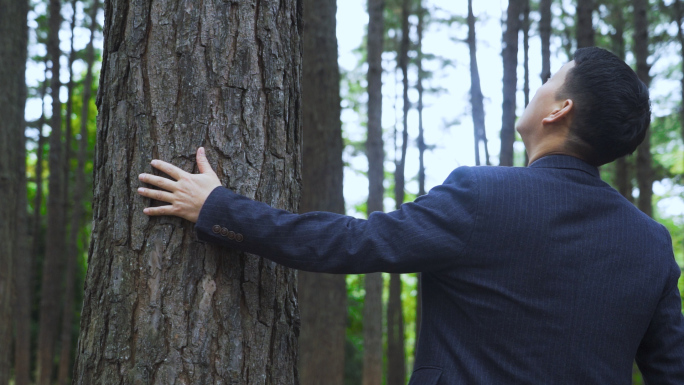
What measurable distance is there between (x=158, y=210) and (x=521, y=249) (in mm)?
1126

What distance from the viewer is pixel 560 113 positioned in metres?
1.96

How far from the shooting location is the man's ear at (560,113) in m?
1.94

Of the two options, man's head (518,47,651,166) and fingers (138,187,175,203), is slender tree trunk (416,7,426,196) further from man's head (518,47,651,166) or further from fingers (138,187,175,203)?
fingers (138,187,175,203)

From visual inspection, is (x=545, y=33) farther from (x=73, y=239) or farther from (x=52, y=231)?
(x=73, y=239)

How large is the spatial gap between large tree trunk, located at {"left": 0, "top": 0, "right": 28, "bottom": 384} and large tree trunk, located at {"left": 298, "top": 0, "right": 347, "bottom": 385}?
2863 mm


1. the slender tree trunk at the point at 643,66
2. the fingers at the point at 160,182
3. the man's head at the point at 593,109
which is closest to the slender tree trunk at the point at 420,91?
the slender tree trunk at the point at 643,66

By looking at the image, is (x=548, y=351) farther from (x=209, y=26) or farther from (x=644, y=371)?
(x=209, y=26)

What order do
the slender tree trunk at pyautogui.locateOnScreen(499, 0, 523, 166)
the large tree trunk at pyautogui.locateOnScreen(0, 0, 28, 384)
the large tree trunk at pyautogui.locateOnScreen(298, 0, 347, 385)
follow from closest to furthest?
the large tree trunk at pyautogui.locateOnScreen(0, 0, 28, 384) < the large tree trunk at pyautogui.locateOnScreen(298, 0, 347, 385) < the slender tree trunk at pyautogui.locateOnScreen(499, 0, 523, 166)

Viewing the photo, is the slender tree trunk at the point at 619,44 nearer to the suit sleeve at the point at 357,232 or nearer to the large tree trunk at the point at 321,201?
the large tree trunk at the point at 321,201

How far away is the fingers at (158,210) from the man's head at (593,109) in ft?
4.05

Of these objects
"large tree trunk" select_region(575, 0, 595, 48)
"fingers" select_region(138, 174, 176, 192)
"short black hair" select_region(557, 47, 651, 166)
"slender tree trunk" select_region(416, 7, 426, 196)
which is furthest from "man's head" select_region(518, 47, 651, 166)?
"slender tree trunk" select_region(416, 7, 426, 196)

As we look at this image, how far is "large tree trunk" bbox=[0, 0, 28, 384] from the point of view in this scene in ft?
18.3

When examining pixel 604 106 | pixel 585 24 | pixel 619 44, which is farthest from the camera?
pixel 619 44

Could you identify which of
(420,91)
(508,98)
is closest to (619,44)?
(420,91)
